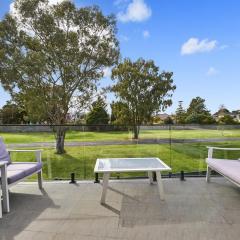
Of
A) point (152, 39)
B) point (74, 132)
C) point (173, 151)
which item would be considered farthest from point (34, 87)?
point (173, 151)

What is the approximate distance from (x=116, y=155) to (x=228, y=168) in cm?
199

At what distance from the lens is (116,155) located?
17.5ft

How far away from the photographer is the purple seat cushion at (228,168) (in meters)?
3.53

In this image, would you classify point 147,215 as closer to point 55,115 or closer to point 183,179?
point 183,179

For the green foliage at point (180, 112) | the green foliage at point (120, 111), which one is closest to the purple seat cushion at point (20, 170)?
the green foliage at point (120, 111)

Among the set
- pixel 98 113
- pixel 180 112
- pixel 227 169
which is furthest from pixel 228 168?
pixel 180 112

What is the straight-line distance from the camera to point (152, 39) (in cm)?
1043

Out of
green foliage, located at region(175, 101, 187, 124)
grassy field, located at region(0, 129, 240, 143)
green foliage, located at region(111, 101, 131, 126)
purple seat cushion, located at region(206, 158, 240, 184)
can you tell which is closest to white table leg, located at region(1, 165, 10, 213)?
grassy field, located at region(0, 129, 240, 143)

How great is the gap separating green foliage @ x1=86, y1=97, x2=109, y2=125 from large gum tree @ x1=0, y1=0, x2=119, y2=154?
1.00m

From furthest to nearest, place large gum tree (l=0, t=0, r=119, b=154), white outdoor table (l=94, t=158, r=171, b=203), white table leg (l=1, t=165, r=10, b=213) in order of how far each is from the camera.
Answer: large gum tree (l=0, t=0, r=119, b=154)
white outdoor table (l=94, t=158, r=171, b=203)
white table leg (l=1, t=165, r=10, b=213)

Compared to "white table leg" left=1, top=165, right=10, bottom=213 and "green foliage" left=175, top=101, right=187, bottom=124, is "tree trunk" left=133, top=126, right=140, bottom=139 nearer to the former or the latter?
"white table leg" left=1, top=165, right=10, bottom=213

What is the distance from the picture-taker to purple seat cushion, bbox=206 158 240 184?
11.6ft

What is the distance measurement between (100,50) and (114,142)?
621cm

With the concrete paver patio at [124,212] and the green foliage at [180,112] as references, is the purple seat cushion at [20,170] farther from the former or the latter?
the green foliage at [180,112]
